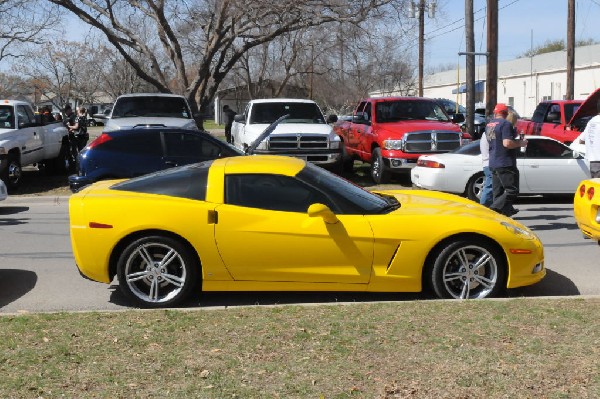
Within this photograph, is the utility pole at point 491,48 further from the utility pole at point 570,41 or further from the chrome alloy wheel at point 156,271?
the chrome alloy wheel at point 156,271

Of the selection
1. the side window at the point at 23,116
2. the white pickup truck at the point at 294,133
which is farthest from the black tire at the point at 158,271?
the side window at the point at 23,116

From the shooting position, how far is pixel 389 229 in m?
6.67

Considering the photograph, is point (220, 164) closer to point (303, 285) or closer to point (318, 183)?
point (318, 183)

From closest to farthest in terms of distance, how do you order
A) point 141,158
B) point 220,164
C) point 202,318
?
point 202,318 < point 220,164 < point 141,158

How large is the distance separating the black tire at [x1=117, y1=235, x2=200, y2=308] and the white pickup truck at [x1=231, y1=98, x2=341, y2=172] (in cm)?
852

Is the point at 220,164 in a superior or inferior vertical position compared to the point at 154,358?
superior

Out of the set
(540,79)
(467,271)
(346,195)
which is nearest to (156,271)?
(346,195)

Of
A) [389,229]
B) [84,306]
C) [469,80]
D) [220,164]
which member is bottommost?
[84,306]

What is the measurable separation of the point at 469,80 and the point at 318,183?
45.6 feet

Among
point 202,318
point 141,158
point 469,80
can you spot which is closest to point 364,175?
point 469,80

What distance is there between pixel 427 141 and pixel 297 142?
277 centimetres

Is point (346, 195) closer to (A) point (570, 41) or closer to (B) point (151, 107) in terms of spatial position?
(B) point (151, 107)

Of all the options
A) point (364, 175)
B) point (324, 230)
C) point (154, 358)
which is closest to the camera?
point (154, 358)

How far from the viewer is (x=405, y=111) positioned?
1780 centimetres
